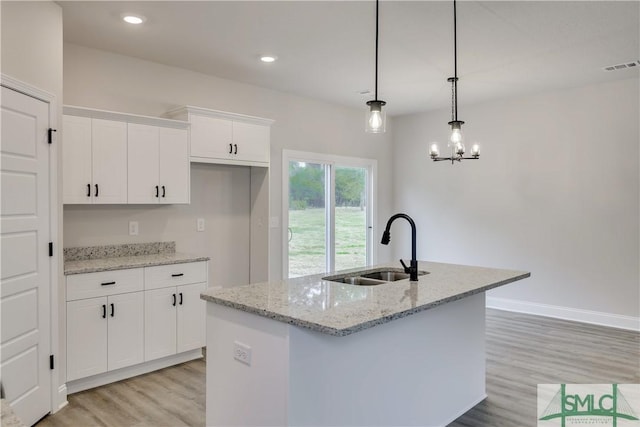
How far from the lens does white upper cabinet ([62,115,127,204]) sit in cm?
341

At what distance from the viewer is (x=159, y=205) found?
432 centimetres

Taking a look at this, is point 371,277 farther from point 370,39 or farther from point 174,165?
point 174,165

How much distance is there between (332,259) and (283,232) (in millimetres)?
967

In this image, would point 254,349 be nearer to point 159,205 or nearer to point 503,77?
point 159,205

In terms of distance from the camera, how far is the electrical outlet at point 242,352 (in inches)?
82.4

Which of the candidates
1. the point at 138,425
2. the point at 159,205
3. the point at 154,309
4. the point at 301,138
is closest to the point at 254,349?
the point at 138,425

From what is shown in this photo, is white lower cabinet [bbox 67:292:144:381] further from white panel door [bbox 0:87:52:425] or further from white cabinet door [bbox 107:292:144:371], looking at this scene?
white panel door [bbox 0:87:52:425]

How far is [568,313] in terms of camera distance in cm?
532

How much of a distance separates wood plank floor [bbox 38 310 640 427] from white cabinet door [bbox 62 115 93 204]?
4.79 feet

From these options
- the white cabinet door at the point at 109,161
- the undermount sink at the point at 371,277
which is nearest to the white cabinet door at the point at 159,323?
the white cabinet door at the point at 109,161

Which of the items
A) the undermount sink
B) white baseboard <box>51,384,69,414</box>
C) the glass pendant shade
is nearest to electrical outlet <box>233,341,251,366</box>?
the undermount sink

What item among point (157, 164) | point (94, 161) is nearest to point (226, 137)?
point (157, 164)

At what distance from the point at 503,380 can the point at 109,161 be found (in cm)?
352

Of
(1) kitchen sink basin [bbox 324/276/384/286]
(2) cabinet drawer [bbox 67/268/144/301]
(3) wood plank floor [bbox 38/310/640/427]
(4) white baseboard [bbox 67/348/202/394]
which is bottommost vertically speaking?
(3) wood plank floor [bbox 38/310/640/427]
